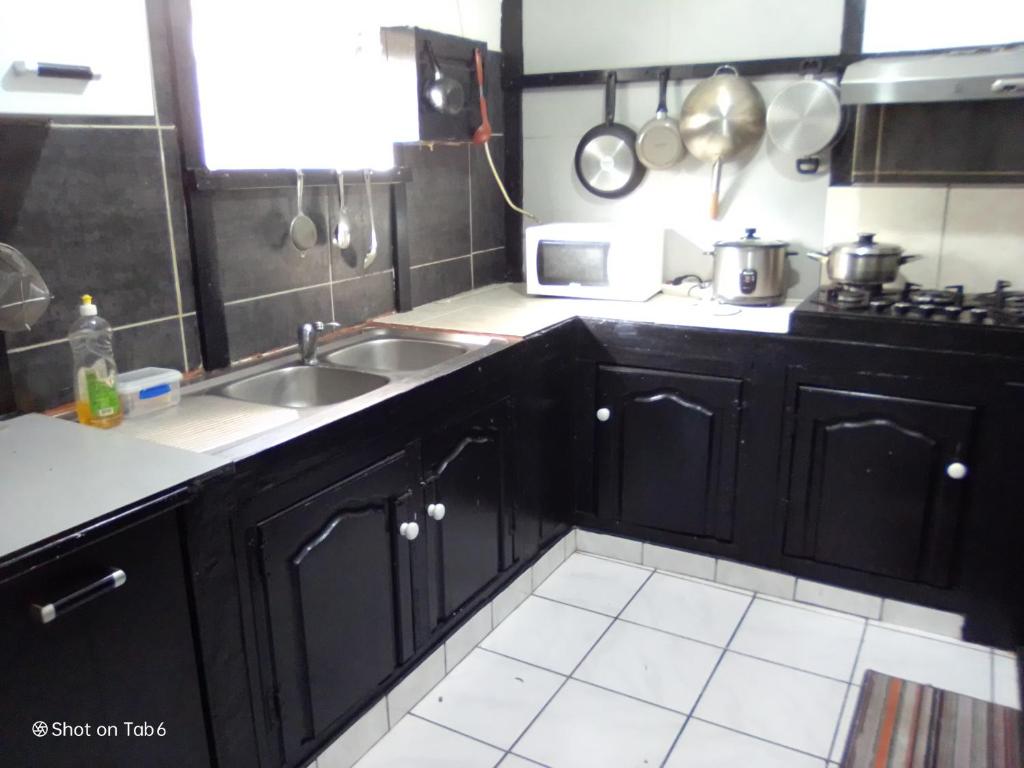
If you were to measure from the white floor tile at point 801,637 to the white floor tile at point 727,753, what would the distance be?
35 cm

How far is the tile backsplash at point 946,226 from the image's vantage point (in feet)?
7.60

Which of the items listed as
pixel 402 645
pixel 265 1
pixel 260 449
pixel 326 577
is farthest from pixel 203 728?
pixel 265 1

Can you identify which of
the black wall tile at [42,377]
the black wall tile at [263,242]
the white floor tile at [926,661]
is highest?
the black wall tile at [263,242]

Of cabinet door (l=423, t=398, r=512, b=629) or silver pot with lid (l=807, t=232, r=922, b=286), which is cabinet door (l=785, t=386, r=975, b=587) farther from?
cabinet door (l=423, t=398, r=512, b=629)

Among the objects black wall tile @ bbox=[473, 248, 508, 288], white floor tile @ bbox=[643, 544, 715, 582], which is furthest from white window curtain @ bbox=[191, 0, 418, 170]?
white floor tile @ bbox=[643, 544, 715, 582]

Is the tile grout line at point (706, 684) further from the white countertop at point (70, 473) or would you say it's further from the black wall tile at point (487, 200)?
the black wall tile at point (487, 200)

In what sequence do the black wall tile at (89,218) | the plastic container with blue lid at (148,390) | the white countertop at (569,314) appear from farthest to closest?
the white countertop at (569,314), the plastic container with blue lid at (148,390), the black wall tile at (89,218)

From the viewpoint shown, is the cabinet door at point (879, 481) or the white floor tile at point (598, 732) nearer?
the white floor tile at point (598, 732)

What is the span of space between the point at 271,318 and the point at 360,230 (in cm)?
43

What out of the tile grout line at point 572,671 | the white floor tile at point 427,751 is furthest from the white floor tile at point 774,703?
the white floor tile at point 427,751

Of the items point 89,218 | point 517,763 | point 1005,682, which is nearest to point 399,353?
point 89,218

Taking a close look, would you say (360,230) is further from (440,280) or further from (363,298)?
(440,280)

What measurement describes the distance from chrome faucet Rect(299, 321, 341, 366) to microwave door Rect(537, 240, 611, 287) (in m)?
0.92

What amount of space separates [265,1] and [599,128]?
1281 mm
